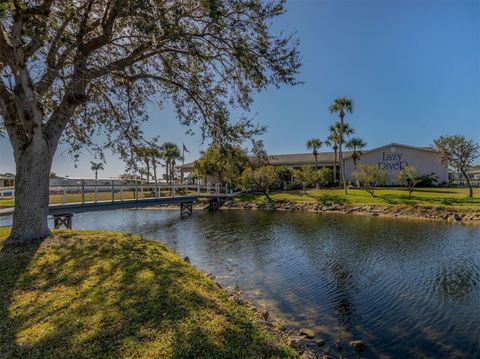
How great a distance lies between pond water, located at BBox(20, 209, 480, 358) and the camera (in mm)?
6934

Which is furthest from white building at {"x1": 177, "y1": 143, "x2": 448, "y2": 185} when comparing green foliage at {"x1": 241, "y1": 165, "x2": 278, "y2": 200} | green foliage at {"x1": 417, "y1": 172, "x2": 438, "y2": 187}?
green foliage at {"x1": 241, "y1": 165, "x2": 278, "y2": 200}

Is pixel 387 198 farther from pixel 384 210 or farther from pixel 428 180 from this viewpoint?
pixel 428 180

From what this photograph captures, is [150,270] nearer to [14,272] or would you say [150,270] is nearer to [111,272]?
[111,272]

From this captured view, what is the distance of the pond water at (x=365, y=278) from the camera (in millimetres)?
6934

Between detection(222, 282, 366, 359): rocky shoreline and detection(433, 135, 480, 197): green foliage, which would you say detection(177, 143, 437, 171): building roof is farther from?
detection(222, 282, 366, 359): rocky shoreline

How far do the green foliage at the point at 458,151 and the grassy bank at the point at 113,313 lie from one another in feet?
110

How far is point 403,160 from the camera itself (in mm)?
43938

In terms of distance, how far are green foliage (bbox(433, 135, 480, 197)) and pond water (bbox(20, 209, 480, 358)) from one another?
13.7m

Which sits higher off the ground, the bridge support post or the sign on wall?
the sign on wall

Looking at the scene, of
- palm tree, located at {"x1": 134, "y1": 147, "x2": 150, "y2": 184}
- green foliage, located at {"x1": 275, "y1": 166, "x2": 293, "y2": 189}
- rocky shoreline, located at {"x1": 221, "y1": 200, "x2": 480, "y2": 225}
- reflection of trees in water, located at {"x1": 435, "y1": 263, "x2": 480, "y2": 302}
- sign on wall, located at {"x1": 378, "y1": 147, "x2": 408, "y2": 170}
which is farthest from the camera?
green foliage, located at {"x1": 275, "y1": 166, "x2": 293, "y2": 189}

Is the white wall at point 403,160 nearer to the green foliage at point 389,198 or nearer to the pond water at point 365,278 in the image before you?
the green foliage at point 389,198

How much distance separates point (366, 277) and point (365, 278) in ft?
0.42

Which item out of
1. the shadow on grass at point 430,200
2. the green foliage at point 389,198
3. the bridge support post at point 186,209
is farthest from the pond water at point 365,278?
the bridge support post at point 186,209

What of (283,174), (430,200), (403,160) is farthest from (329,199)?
(403,160)
